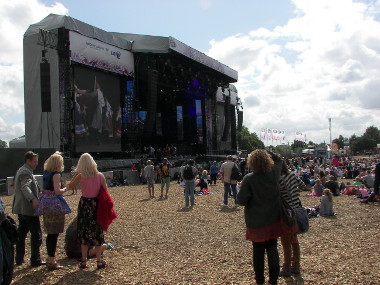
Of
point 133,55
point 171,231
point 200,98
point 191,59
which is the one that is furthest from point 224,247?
point 200,98

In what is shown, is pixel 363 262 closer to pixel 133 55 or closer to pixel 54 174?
pixel 54 174

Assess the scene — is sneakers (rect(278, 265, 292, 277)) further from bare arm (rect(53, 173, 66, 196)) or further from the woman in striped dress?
bare arm (rect(53, 173, 66, 196))

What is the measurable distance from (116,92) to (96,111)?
2.77 metres

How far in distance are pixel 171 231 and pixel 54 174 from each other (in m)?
3.43

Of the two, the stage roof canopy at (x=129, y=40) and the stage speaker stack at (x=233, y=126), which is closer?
the stage roof canopy at (x=129, y=40)

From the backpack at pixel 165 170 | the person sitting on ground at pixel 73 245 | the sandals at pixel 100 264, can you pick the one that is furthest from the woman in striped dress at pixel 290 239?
the backpack at pixel 165 170

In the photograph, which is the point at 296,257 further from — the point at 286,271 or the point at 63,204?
the point at 63,204

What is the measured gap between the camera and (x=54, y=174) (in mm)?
5215

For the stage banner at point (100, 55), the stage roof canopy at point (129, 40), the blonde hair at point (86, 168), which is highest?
the stage roof canopy at point (129, 40)

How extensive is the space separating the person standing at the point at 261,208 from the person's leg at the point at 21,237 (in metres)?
3.05

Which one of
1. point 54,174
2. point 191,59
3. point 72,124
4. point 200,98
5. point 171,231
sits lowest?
point 171,231

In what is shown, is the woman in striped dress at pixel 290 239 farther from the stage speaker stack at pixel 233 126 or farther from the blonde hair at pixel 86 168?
the stage speaker stack at pixel 233 126

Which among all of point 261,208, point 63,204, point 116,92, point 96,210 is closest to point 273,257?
point 261,208

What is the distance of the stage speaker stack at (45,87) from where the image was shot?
19203 mm
